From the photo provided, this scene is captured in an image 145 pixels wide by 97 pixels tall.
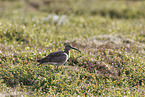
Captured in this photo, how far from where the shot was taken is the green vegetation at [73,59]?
9914 mm

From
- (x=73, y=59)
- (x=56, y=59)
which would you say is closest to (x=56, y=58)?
(x=56, y=59)

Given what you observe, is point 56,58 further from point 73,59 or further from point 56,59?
point 73,59

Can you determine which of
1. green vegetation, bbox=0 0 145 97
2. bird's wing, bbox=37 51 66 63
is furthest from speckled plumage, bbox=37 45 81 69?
Answer: green vegetation, bbox=0 0 145 97

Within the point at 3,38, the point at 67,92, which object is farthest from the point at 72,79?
the point at 3,38

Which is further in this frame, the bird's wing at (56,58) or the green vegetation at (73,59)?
the bird's wing at (56,58)

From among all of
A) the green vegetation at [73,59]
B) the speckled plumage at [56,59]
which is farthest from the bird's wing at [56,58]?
the green vegetation at [73,59]

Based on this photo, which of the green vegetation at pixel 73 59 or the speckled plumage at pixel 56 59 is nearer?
the green vegetation at pixel 73 59

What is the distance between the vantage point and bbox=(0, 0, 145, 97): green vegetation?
9.91m

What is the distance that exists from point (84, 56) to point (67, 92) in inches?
131

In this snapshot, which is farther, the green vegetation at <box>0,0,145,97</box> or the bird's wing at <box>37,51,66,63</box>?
the bird's wing at <box>37,51,66,63</box>

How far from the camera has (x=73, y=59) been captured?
12.2m

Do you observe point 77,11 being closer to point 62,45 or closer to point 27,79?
point 62,45

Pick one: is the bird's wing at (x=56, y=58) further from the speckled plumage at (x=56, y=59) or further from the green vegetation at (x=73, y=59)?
the green vegetation at (x=73, y=59)

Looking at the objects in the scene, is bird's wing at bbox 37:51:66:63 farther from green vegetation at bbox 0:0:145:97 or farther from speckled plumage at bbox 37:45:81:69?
green vegetation at bbox 0:0:145:97
